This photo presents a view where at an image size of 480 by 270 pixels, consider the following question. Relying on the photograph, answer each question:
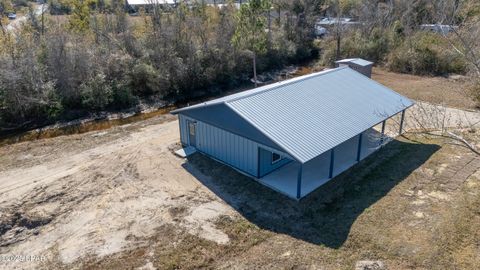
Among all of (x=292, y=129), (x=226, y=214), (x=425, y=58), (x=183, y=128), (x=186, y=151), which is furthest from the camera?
(x=425, y=58)

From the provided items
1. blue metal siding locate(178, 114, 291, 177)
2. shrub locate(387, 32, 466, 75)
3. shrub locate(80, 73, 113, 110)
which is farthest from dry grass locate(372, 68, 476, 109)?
shrub locate(80, 73, 113, 110)

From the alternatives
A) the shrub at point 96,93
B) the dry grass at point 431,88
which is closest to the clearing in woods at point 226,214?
the shrub at point 96,93

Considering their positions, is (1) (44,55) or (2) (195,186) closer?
(2) (195,186)

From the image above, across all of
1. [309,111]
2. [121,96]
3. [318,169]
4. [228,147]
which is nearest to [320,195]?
[318,169]

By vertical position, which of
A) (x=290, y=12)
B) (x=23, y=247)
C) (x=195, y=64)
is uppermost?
(x=290, y=12)

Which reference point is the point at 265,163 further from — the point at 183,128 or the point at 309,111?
the point at 183,128

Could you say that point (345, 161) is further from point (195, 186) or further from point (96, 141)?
point (96, 141)

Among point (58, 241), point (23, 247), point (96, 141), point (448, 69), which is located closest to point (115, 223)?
point (58, 241)
